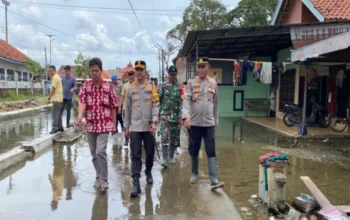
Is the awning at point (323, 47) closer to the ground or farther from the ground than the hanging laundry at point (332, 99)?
farther from the ground

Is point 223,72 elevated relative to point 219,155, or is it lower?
elevated

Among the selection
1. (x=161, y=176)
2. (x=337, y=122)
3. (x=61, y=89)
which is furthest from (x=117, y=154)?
(x=337, y=122)

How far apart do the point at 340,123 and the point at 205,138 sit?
830 centimetres

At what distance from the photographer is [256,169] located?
6711mm

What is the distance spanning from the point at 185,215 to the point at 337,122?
9.38 metres

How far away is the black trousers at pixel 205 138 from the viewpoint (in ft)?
17.0

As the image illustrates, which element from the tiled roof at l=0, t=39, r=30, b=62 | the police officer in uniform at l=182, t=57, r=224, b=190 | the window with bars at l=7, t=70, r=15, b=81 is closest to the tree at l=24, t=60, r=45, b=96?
the tiled roof at l=0, t=39, r=30, b=62

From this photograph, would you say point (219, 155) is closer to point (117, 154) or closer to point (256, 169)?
point (256, 169)

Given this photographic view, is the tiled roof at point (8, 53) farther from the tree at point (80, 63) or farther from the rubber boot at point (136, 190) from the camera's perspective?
the rubber boot at point (136, 190)

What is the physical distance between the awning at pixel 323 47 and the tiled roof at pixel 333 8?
420 centimetres

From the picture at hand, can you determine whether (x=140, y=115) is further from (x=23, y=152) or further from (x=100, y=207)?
(x=23, y=152)

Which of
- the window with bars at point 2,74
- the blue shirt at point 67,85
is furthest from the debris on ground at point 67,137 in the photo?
the window with bars at point 2,74

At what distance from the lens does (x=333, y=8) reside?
547 inches

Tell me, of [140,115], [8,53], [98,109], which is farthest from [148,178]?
[8,53]
